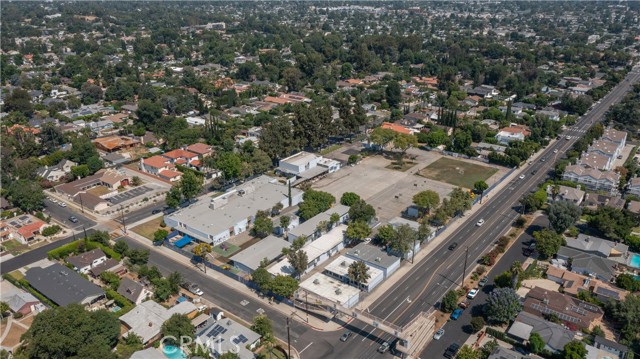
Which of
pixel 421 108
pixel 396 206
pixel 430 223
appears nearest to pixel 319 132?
pixel 396 206

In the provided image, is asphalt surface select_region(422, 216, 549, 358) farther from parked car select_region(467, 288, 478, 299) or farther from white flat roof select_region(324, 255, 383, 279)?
white flat roof select_region(324, 255, 383, 279)

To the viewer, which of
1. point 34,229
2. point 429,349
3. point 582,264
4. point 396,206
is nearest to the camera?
point 429,349

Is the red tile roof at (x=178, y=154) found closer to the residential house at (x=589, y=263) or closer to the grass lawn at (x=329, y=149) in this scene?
the grass lawn at (x=329, y=149)

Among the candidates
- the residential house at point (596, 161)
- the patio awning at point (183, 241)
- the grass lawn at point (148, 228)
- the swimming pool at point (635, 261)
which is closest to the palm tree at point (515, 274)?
the swimming pool at point (635, 261)

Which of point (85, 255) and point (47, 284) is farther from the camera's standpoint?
point (85, 255)

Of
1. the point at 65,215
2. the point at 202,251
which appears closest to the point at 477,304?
the point at 202,251

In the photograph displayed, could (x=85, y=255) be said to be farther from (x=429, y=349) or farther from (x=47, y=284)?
(x=429, y=349)

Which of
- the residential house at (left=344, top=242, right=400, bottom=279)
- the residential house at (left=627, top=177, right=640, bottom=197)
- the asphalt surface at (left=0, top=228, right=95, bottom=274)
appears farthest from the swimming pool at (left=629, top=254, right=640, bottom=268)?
→ the asphalt surface at (left=0, top=228, right=95, bottom=274)

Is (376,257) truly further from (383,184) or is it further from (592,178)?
(592,178)
